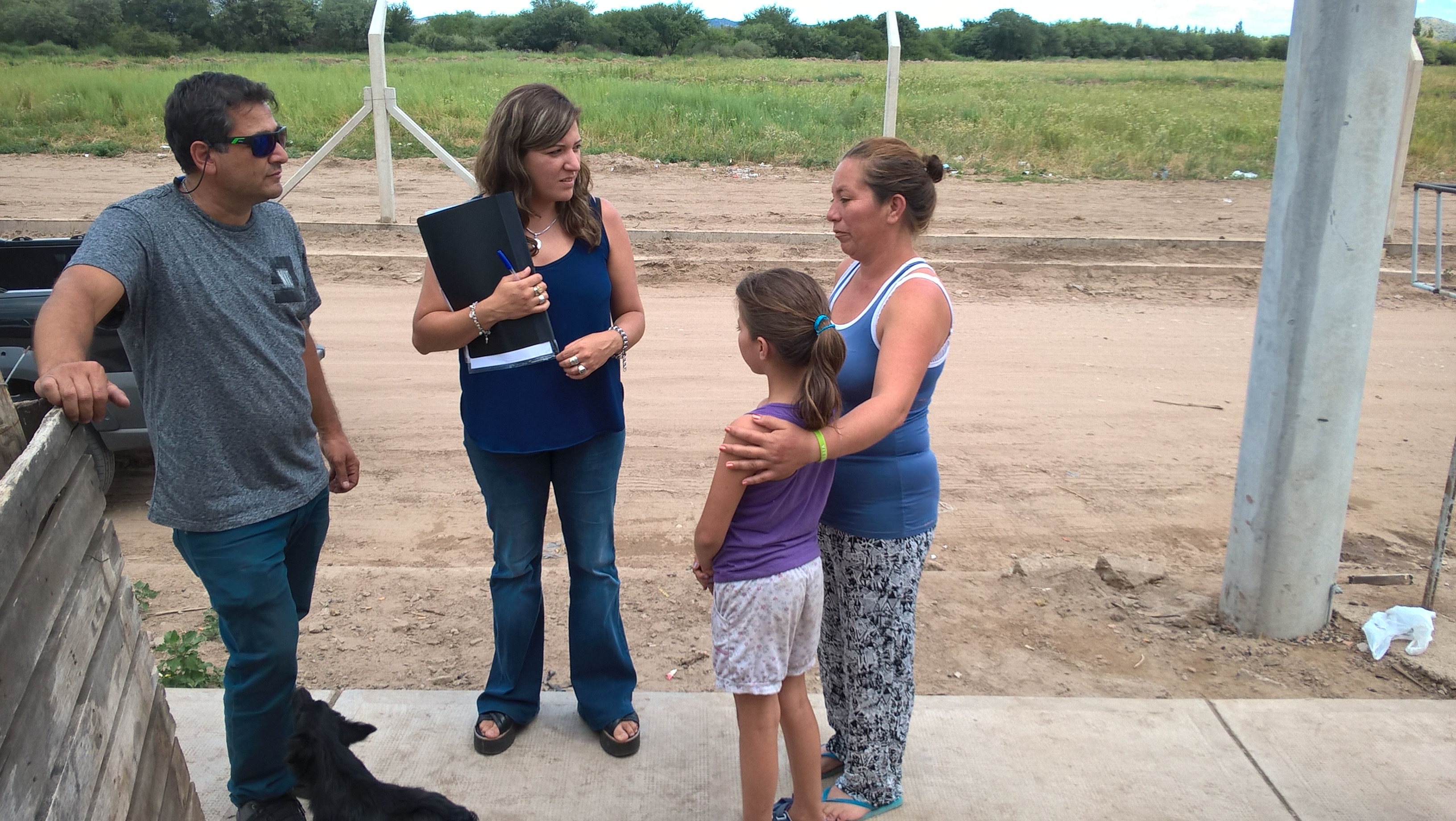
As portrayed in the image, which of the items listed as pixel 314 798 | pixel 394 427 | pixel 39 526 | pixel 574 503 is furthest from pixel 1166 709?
pixel 394 427

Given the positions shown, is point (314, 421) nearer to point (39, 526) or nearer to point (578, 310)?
point (578, 310)

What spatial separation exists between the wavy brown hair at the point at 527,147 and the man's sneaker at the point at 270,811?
1648 millimetres

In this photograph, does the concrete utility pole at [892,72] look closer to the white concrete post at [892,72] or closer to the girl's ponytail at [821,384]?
the white concrete post at [892,72]

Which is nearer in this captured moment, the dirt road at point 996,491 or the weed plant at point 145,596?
the dirt road at point 996,491

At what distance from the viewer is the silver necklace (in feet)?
9.41

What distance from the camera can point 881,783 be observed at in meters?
2.84

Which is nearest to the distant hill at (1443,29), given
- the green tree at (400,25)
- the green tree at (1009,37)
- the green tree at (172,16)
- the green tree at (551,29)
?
the green tree at (1009,37)

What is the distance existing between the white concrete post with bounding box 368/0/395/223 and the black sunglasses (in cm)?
901

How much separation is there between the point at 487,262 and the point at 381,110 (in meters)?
9.52

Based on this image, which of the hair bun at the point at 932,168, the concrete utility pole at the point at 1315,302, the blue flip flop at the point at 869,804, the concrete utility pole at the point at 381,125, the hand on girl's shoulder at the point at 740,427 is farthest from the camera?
the concrete utility pole at the point at 381,125

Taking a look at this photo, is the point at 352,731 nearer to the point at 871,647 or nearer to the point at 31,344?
the point at 871,647

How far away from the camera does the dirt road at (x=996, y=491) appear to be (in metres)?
3.92

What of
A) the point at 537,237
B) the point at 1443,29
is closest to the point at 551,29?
the point at 537,237

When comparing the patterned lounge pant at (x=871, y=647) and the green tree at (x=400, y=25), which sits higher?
the green tree at (x=400, y=25)
